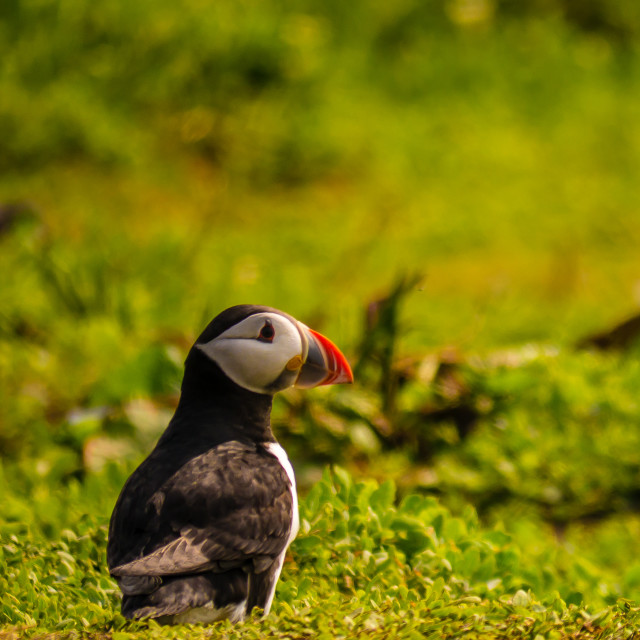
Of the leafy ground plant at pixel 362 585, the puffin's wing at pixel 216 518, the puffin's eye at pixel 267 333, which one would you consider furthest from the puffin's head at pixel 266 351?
the leafy ground plant at pixel 362 585

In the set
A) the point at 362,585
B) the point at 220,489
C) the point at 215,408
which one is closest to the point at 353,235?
the point at 362,585

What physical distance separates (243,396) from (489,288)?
437cm

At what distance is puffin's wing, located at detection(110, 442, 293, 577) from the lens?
239cm

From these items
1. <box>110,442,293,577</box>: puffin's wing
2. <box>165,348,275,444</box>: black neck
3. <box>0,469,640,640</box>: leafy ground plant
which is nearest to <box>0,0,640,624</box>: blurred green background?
<box>0,469,640,640</box>: leafy ground plant

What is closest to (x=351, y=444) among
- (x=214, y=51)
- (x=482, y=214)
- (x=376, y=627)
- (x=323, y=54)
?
(x=376, y=627)

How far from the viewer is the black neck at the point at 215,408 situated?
107 inches

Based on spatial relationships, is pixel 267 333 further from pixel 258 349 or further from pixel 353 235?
pixel 353 235

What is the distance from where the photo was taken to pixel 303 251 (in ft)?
23.9

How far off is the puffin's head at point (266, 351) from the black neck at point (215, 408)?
3 centimetres

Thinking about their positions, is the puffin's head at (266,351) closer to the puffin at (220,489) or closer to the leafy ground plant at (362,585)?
the puffin at (220,489)

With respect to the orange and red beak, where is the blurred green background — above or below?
below

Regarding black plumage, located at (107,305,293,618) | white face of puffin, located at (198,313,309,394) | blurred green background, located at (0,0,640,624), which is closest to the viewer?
black plumage, located at (107,305,293,618)

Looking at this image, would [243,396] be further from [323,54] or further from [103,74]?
[323,54]

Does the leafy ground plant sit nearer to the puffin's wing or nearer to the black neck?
the puffin's wing
